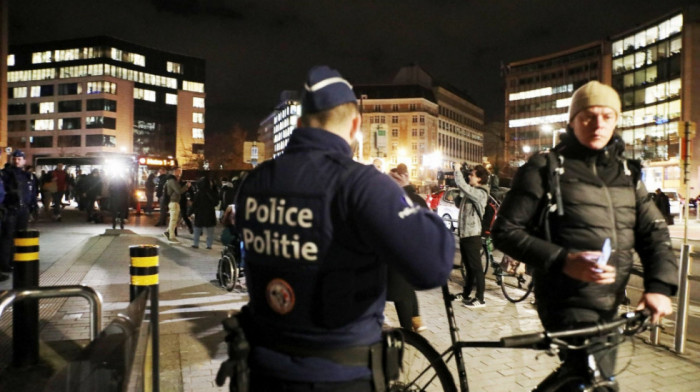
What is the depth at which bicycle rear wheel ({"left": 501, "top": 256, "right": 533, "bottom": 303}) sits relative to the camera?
25.8ft

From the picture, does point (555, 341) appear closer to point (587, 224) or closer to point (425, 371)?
point (587, 224)

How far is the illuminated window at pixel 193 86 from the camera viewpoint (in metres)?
107

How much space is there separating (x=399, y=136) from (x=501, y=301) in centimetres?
11702

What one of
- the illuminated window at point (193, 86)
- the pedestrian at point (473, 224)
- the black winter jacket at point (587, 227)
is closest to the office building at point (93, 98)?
the illuminated window at point (193, 86)

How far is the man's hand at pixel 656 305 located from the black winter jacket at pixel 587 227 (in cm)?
4

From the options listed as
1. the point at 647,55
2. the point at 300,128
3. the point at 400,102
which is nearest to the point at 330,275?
the point at 300,128

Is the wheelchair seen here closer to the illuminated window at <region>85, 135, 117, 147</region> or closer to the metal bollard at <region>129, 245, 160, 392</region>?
the metal bollard at <region>129, 245, 160, 392</region>

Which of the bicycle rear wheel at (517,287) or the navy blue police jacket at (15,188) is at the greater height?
the navy blue police jacket at (15,188)

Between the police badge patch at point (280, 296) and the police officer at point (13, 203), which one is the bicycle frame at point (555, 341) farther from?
the police officer at point (13, 203)

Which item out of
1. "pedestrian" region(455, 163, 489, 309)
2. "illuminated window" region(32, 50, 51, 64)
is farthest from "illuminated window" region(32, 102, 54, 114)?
"pedestrian" region(455, 163, 489, 309)

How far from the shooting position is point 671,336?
604cm

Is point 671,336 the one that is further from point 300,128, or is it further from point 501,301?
point 300,128

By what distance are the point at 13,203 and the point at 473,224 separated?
7926 millimetres

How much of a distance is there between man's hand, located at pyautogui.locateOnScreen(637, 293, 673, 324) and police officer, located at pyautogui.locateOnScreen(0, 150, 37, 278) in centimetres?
983
